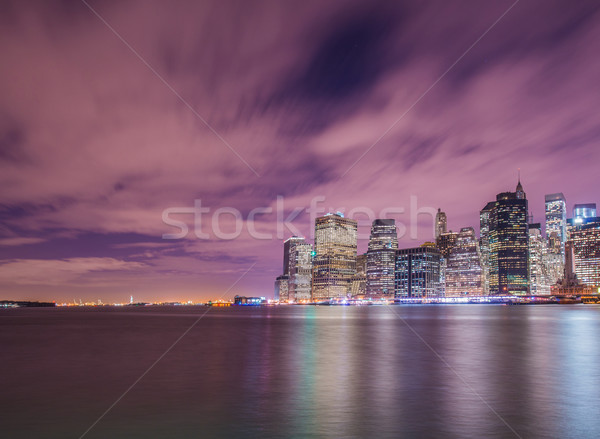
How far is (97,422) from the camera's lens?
16391 millimetres

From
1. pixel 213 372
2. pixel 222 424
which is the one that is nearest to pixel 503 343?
pixel 213 372

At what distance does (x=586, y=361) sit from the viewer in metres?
34.2

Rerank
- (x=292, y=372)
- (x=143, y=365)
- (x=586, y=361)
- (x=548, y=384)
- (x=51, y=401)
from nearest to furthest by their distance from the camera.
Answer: (x=51, y=401)
(x=548, y=384)
(x=292, y=372)
(x=143, y=365)
(x=586, y=361)

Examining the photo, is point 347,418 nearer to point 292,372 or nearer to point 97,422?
point 97,422

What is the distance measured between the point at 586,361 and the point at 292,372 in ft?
70.2

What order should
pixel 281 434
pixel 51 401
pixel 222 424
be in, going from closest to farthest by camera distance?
1. pixel 281 434
2. pixel 222 424
3. pixel 51 401

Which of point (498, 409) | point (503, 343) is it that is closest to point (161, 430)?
point (498, 409)

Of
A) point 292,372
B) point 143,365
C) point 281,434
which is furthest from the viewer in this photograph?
point 143,365

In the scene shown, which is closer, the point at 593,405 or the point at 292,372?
the point at 593,405

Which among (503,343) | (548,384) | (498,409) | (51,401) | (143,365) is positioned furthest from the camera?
(503,343)

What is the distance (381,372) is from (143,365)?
15332mm

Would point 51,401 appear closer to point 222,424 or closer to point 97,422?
point 97,422

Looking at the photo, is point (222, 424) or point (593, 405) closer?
point (222, 424)

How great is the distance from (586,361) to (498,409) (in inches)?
809
